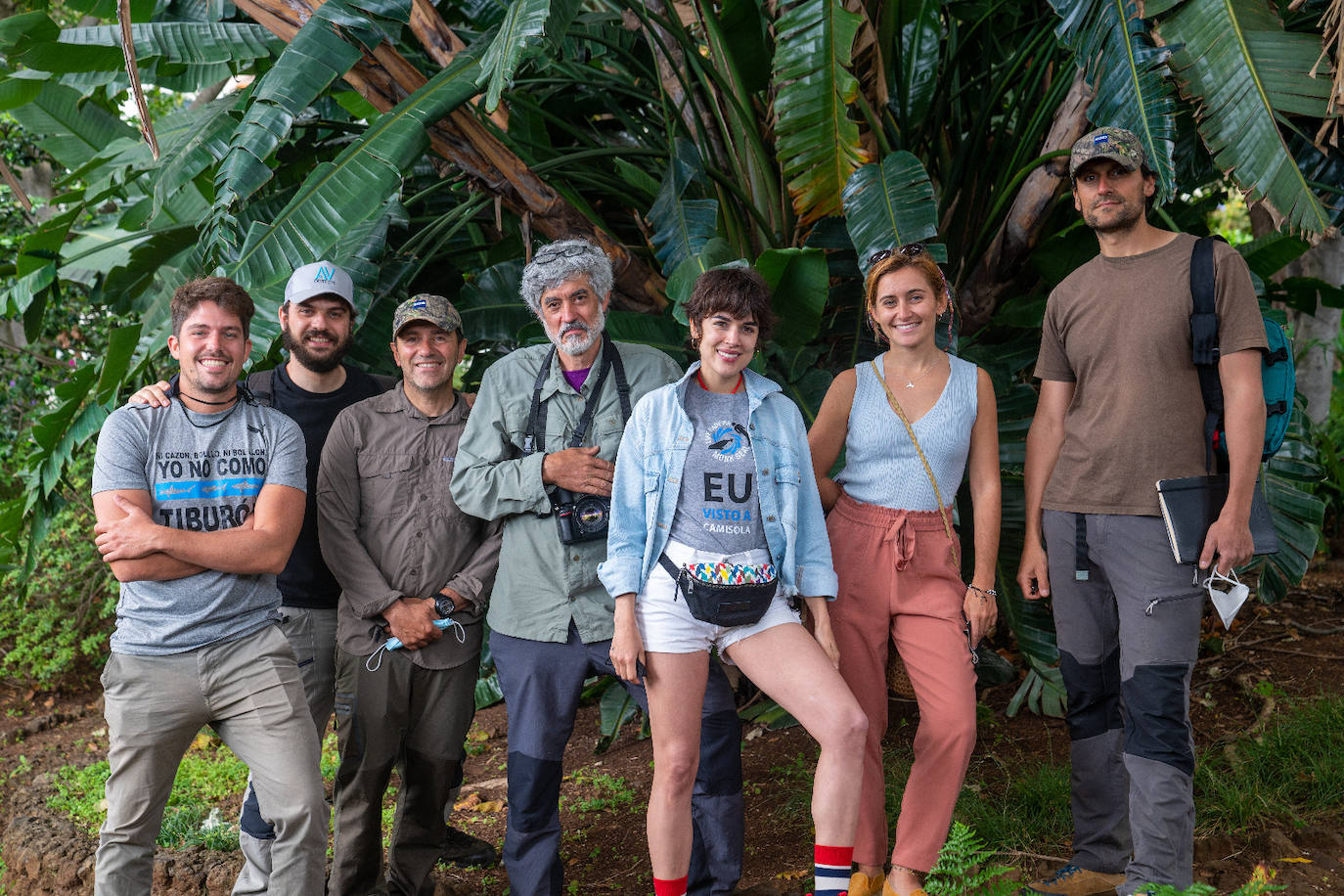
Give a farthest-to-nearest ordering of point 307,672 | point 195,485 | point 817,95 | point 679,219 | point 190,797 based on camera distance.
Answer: point 190,797, point 679,219, point 817,95, point 307,672, point 195,485

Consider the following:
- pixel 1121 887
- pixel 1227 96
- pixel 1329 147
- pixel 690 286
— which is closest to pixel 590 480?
pixel 690 286

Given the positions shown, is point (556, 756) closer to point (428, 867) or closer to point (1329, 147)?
point (428, 867)

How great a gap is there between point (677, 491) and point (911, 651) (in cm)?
80

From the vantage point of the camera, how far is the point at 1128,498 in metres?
2.92

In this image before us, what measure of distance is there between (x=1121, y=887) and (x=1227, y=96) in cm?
232

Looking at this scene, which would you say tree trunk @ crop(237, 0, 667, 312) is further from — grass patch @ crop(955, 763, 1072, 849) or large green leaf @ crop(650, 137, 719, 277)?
grass patch @ crop(955, 763, 1072, 849)

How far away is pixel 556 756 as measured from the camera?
122 inches

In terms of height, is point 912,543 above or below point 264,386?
below

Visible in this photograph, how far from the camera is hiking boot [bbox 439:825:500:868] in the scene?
4.09 meters

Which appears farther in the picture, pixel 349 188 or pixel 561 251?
pixel 349 188

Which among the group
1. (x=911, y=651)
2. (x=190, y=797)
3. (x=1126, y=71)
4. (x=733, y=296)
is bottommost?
(x=190, y=797)

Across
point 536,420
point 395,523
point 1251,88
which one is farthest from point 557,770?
point 1251,88

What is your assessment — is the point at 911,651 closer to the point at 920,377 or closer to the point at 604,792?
the point at 920,377

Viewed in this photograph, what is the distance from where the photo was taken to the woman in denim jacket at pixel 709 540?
276cm
